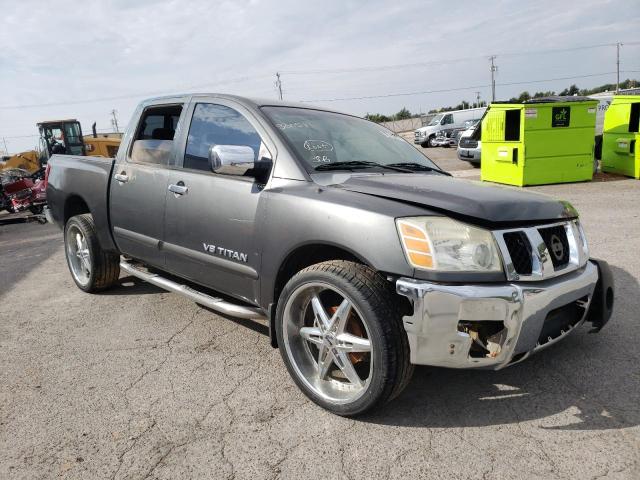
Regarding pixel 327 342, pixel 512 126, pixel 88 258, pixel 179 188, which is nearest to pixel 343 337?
pixel 327 342

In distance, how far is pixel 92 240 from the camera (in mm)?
4488

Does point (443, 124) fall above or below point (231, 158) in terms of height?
below

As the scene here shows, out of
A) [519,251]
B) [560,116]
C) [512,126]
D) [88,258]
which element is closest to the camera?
[519,251]

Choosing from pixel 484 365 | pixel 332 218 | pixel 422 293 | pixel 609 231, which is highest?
pixel 332 218

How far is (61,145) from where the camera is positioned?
62.5 ft

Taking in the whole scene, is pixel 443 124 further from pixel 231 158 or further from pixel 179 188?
pixel 231 158

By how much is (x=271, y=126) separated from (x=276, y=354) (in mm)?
1470

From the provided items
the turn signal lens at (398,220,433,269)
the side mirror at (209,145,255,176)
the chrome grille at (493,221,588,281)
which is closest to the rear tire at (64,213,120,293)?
the side mirror at (209,145,255,176)

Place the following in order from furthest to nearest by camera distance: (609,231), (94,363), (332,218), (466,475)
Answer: (609,231) → (94,363) → (332,218) → (466,475)

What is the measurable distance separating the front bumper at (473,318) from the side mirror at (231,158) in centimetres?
114

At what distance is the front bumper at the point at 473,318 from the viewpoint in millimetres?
2135

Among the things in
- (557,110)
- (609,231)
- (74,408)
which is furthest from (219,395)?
(557,110)

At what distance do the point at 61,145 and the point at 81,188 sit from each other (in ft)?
55.0

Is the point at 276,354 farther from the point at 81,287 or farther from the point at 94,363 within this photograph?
the point at 81,287
